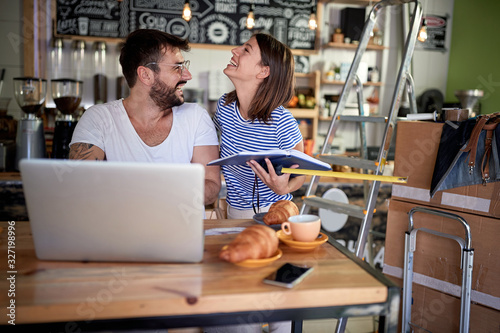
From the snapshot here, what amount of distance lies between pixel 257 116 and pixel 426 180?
34.7 inches

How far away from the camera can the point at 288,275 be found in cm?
94

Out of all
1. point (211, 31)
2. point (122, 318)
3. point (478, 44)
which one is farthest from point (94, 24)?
point (122, 318)

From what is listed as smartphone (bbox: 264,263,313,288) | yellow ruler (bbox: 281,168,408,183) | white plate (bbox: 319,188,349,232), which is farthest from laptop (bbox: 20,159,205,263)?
white plate (bbox: 319,188,349,232)

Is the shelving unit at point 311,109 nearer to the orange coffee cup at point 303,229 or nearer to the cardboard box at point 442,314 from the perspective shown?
the cardboard box at point 442,314

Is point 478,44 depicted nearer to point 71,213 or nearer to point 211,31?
point 211,31

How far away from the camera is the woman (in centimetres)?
195

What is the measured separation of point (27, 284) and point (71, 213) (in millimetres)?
158

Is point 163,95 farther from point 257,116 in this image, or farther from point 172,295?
point 172,295

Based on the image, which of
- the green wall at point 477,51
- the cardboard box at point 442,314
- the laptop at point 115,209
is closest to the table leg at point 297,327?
the laptop at point 115,209

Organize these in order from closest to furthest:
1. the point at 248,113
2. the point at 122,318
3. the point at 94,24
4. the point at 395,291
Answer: the point at 122,318
the point at 395,291
the point at 248,113
the point at 94,24

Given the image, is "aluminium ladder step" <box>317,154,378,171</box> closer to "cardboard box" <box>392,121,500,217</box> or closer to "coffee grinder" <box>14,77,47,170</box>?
"cardboard box" <box>392,121,500,217</box>

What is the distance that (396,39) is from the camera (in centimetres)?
529

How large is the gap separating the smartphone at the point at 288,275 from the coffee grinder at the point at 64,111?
7.00ft

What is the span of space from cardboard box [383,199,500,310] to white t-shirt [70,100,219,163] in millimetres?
1141
